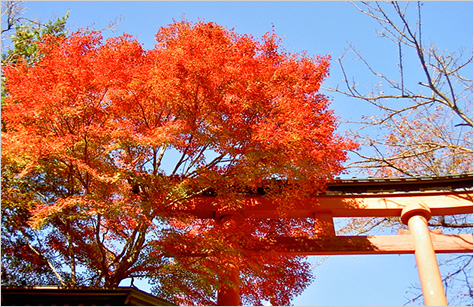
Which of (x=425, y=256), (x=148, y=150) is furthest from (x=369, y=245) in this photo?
(x=148, y=150)

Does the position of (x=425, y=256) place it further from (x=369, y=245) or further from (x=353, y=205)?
(x=353, y=205)

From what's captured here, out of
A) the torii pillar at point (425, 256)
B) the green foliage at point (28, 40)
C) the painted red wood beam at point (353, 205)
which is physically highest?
the green foliage at point (28, 40)

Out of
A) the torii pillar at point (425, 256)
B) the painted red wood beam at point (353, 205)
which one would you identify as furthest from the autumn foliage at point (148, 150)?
the torii pillar at point (425, 256)

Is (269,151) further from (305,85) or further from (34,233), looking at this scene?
(34,233)

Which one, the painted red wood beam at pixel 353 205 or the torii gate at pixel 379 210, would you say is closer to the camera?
the torii gate at pixel 379 210

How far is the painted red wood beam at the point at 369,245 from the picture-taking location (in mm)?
10234

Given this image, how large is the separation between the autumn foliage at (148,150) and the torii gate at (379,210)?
0.70 meters

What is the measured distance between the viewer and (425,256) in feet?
31.4

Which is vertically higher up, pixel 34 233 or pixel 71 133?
pixel 71 133

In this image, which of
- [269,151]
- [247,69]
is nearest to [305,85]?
[247,69]

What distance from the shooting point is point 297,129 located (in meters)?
9.04

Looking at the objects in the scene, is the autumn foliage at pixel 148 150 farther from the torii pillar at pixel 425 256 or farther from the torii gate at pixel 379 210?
the torii pillar at pixel 425 256

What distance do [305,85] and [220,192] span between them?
3580 millimetres

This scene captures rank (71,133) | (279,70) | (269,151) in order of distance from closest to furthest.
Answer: (71,133), (269,151), (279,70)
